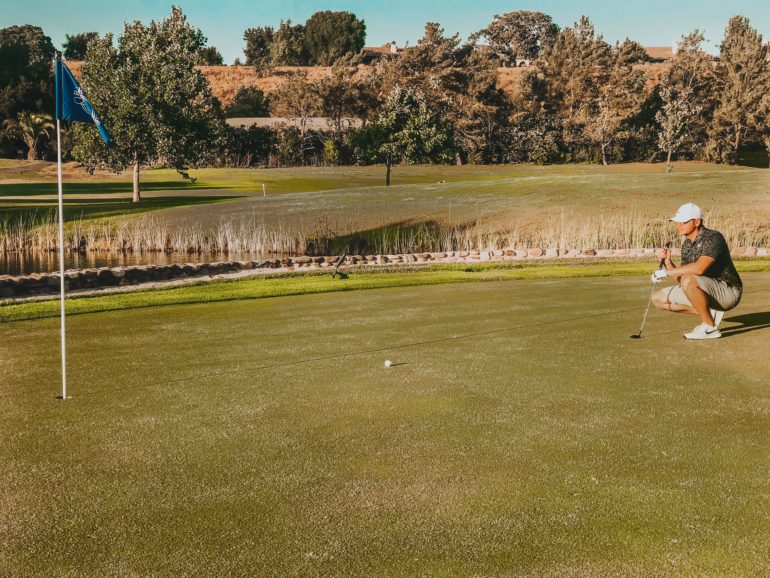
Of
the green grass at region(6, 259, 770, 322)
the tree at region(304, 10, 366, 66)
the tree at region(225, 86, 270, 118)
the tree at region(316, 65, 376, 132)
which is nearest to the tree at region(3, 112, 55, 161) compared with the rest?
the tree at region(225, 86, 270, 118)

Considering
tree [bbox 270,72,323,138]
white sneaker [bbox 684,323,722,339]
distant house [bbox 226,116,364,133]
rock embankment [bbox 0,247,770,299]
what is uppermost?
tree [bbox 270,72,323,138]

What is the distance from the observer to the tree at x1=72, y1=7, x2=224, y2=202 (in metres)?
45.3

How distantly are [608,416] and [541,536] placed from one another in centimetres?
218

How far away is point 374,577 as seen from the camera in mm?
3834

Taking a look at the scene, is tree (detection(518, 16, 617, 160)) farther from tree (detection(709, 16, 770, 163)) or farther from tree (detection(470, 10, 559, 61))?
tree (detection(470, 10, 559, 61))

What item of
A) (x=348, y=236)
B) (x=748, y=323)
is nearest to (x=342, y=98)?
(x=348, y=236)

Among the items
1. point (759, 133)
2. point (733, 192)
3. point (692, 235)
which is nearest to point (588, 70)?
point (759, 133)

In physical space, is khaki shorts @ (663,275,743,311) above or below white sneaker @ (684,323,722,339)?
above

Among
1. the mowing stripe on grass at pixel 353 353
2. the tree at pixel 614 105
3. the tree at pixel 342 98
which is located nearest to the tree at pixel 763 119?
the tree at pixel 614 105

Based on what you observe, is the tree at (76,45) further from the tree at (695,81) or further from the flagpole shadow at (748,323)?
the flagpole shadow at (748,323)

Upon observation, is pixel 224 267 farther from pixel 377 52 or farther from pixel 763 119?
pixel 377 52

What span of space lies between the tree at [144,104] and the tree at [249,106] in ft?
188

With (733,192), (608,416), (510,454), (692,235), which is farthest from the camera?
(733,192)

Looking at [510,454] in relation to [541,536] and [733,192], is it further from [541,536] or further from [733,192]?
[733,192]
